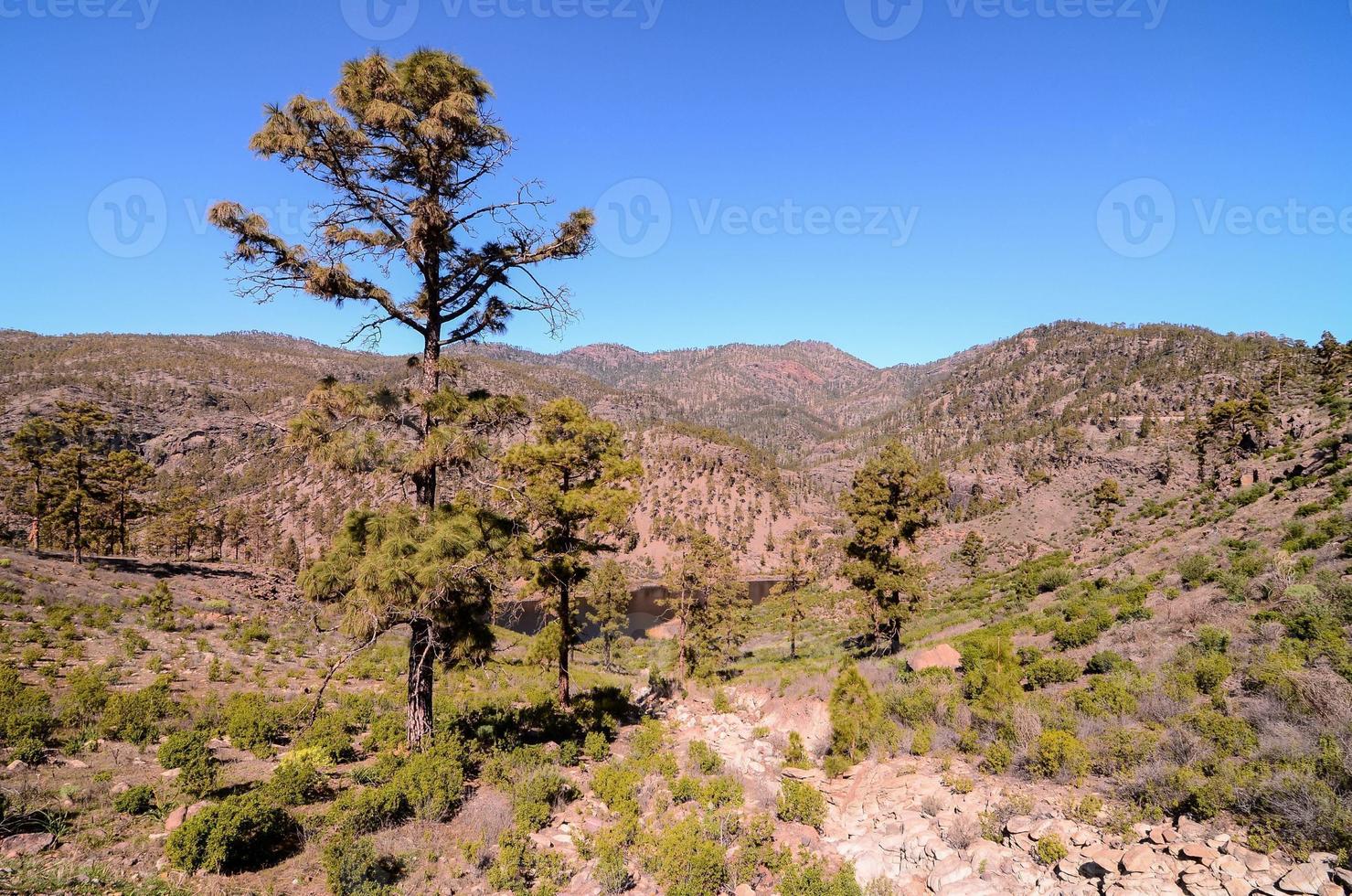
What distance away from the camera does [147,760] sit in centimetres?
890

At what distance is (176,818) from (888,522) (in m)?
23.4

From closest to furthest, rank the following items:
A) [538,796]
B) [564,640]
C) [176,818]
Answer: [176,818] → [538,796] → [564,640]

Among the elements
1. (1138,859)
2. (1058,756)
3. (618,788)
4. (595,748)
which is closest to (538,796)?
(618,788)

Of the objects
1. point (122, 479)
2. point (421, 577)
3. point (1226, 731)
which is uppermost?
point (122, 479)

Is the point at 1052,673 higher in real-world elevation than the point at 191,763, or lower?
lower

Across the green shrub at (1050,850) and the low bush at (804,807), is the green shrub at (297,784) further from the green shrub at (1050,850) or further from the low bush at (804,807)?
the green shrub at (1050,850)

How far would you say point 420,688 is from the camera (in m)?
9.16

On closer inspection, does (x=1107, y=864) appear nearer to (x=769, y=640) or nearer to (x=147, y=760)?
(x=147, y=760)

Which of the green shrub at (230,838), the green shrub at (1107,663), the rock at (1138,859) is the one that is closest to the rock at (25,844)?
the green shrub at (230,838)

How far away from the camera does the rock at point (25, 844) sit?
5.50 meters

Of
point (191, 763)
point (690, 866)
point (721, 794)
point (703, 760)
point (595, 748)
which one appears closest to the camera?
point (690, 866)

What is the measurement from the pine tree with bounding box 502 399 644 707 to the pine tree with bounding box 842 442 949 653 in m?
12.9

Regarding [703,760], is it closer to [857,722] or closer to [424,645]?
[857,722]

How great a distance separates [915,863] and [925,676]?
8.01 metres
